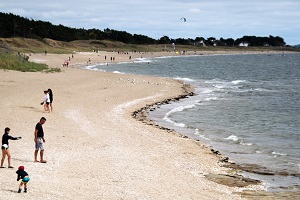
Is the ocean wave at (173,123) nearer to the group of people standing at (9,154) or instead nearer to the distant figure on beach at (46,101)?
the distant figure on beach at (46,101)

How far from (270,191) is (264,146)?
7606 millimetres

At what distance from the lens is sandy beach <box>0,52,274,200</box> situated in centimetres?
1390

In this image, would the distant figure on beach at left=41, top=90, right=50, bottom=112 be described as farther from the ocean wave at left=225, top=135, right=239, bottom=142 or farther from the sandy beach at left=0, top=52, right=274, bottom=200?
the ocean wave at left=225, top=135, right=239, bottom=142

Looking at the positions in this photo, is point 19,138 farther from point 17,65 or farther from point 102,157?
point 17,65

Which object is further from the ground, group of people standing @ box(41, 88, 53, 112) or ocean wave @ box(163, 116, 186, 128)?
group of people standing @ box(41, 88, 53, 112)

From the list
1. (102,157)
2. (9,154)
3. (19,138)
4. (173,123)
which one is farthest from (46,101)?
(9,154)

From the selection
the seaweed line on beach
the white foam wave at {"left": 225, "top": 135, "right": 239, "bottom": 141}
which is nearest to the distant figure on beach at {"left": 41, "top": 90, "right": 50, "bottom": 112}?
Answer: the seaweed line on beach

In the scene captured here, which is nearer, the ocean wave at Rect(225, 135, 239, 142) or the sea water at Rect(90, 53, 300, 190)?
the sea water at Rect(90, 53, 300, 190)

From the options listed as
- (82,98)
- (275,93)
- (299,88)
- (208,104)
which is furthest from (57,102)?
(299,88)

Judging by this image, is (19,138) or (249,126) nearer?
(19,138)

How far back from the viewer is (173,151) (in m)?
20.3

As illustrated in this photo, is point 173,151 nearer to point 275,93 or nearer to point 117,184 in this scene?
point 117,184

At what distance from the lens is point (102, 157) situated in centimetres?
1798

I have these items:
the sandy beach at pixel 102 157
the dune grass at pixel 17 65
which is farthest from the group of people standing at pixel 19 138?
the dune grass at pixel 17 65
